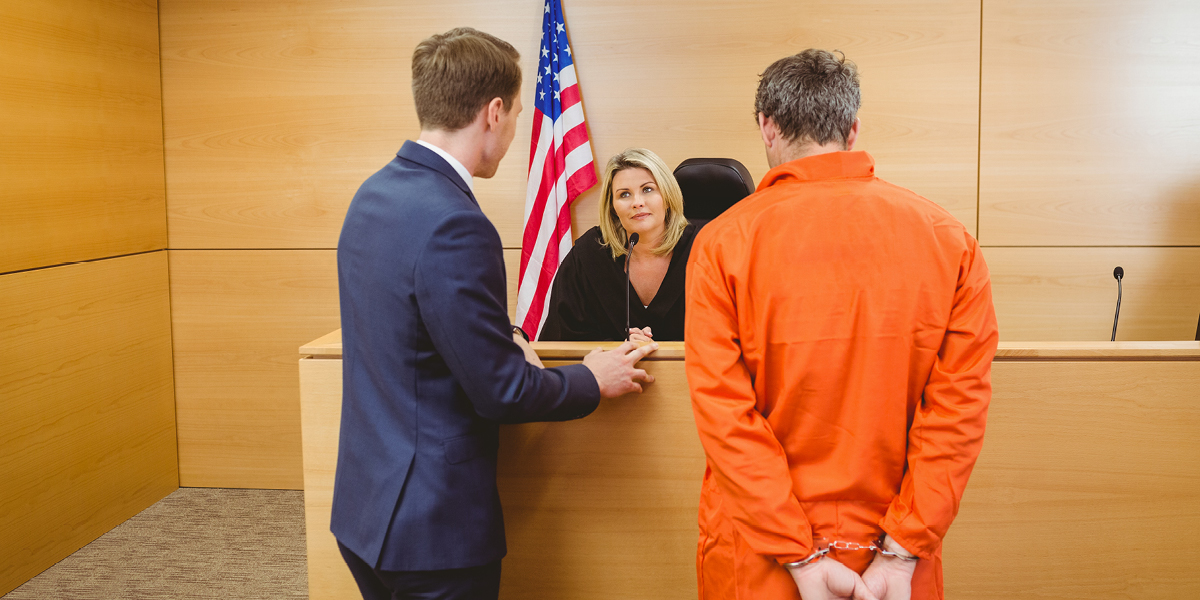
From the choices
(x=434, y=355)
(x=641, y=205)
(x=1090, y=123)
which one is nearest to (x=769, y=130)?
(x=434, y=355)

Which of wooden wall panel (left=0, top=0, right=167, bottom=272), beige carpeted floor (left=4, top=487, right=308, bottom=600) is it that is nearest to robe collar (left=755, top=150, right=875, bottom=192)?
beige carpeted floor (left=4, top=487, right=308, bottom=600)

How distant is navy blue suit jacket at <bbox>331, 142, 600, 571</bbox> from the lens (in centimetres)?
105

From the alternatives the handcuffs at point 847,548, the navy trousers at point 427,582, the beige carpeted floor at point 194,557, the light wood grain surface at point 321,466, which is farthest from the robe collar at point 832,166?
the beige carpeted floor at point 194,557

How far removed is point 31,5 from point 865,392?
304cm

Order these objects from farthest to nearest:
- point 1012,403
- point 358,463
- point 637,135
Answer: point 637,135 → point 1012,403 → point 358,463

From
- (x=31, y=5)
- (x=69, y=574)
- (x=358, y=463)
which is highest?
(x=31, y=5)

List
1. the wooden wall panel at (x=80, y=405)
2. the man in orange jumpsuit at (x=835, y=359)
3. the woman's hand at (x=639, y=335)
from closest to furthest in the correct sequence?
the man in orange jumpsuit at (x=835, y=359), the woman's hand at (x=639, y=335), the wooden wall panel at (x=80, y=405)

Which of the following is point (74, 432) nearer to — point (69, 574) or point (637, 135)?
point (69, 574)

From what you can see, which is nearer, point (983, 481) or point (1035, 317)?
point (983, 481)

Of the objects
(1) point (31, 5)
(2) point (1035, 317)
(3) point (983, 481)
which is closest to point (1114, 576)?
(3) point (983, 481)

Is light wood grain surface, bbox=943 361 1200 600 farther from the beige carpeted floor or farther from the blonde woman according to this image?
the beige carpeted floor

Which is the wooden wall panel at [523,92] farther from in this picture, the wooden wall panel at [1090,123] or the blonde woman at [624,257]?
the blonde woman at [624,257]

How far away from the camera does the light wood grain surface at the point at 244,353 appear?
3.32m

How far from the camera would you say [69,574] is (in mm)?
2529
